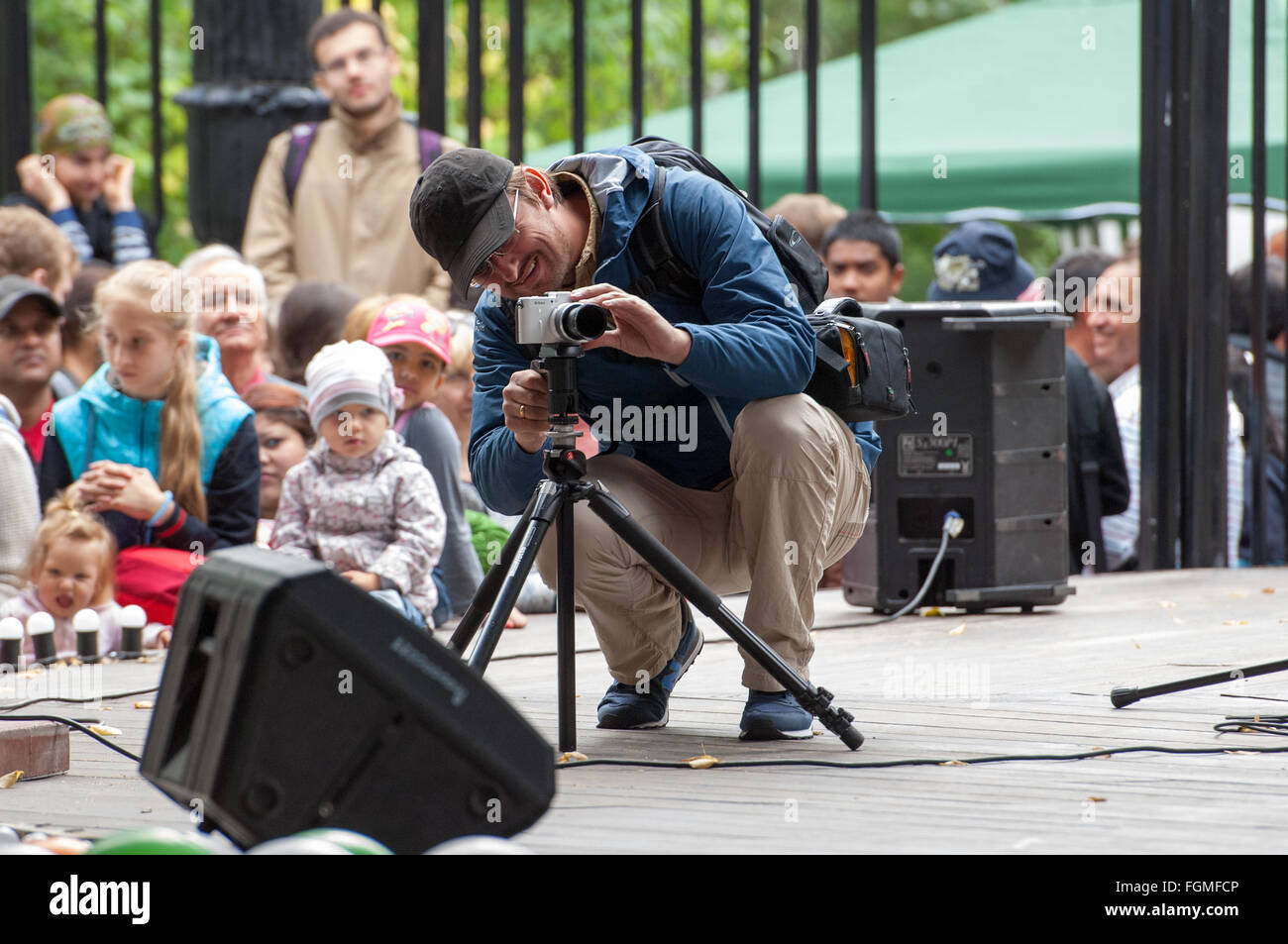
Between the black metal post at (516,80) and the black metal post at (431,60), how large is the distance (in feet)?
1.19

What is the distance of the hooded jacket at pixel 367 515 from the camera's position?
15.4 ft

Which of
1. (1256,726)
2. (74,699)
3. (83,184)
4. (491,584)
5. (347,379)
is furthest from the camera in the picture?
(83,184)

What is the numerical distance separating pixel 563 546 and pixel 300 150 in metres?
3.73

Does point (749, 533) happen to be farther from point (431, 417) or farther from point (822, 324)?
point (431, 417)

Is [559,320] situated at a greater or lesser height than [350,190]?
lesser

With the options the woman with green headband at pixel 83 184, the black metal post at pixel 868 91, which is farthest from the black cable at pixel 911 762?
the woman with green headband at pixel 83 184

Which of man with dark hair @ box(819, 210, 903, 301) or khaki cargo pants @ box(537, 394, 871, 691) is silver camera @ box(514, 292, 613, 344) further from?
man with dark hair @ box(819, 210, 903, 301)

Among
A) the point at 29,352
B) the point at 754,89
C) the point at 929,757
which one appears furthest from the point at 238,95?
the point at 929,757

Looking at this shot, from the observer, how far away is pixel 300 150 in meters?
6.15

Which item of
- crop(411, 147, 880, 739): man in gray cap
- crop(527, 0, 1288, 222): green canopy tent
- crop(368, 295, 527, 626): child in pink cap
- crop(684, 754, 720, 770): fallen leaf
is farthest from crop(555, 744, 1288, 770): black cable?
crop(527, 0, 1288, 222): green canopy tent

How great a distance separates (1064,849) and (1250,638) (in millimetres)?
2420

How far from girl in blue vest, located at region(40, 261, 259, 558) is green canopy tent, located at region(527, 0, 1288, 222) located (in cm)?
449

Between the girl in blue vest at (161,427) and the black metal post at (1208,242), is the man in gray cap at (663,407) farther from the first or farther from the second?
the black metal post at (1208,242)
